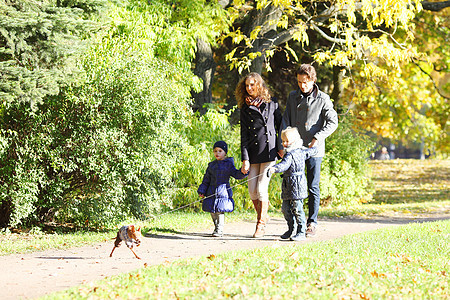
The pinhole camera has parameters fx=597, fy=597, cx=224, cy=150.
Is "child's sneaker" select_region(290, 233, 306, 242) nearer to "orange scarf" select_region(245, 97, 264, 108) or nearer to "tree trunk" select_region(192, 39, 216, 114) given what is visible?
"orange scarf" select_region(245, 97, 264, 108)

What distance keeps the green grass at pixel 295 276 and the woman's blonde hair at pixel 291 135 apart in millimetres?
1341

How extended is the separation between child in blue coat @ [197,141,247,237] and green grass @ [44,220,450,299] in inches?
61.2

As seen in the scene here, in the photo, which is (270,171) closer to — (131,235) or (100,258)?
(131,235)

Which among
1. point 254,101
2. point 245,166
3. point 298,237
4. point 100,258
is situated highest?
point 254,101

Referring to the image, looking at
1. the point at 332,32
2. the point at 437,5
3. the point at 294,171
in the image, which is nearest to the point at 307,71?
the point at 294,171

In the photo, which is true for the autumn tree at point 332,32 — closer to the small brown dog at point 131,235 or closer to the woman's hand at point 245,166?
the woman's hand at point 245,166

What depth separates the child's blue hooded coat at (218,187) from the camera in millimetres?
8219

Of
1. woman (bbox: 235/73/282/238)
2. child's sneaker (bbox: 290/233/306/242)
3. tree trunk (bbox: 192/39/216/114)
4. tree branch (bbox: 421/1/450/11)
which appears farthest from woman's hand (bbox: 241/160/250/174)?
tree branch (bbox: 421/1/450/11)

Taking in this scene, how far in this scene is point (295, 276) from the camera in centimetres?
539

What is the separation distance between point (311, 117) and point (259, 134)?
758 mm

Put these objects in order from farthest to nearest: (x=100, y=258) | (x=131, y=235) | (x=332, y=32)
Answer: (x=332, y=32)
(x=100, y=258)
(x=131, y=235)

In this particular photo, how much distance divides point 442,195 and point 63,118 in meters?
14.7

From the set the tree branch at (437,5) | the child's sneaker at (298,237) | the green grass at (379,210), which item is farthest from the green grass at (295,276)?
the tree branch at (437,5)

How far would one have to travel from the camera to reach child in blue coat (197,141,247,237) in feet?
27.0
